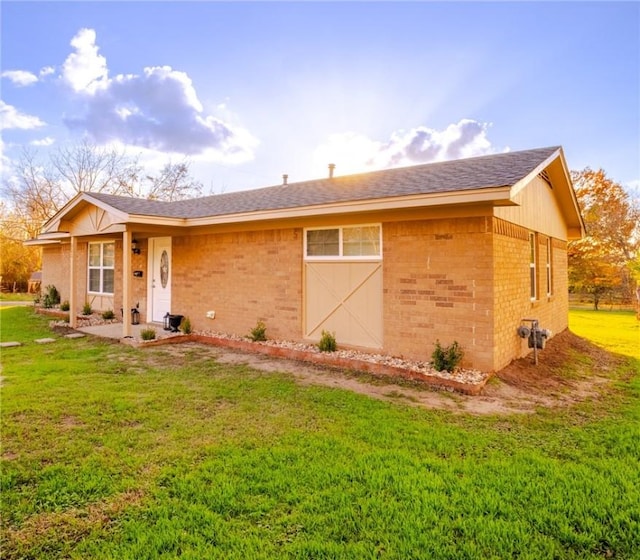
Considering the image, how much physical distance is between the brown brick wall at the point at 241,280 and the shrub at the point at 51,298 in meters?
8.47

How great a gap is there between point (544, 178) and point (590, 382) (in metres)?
5.17

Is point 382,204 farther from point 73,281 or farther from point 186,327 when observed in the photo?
point 73,281

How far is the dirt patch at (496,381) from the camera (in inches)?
201

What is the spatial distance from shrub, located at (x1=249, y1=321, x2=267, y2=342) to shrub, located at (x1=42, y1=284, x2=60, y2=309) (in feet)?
37.8

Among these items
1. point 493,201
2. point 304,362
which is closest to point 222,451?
point 304,362

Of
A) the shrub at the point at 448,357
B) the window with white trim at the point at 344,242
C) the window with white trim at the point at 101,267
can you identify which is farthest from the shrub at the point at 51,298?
the shrub at the point at 448,357

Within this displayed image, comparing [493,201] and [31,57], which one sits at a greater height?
[31,57]

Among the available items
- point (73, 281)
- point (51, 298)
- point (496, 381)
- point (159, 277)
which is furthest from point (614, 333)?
point (51, 298)

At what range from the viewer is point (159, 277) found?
10.9 meters

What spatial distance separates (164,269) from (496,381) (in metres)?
8.84

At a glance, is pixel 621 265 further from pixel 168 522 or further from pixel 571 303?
pixel 168 522

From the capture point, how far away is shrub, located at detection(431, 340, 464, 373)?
6004mm

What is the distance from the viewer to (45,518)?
2.61 metres

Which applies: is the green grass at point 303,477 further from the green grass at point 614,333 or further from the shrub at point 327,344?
the green grass at point 614,333
